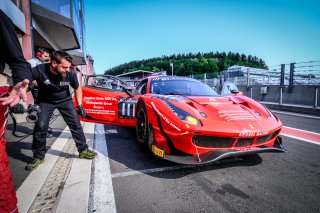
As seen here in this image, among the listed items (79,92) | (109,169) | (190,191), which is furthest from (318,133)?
(79,92)

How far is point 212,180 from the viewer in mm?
2326

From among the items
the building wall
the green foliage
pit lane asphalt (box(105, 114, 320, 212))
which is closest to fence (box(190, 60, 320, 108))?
pit lane asphalt (box(105, 114, 320, 212))

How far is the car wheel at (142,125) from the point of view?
10.1 ft

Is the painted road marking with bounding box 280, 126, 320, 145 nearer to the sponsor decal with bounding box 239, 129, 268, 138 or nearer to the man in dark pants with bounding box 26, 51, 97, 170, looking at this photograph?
the sponsor decal with bounding box 239, 129, 268, 138

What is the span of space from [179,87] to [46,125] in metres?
2.20

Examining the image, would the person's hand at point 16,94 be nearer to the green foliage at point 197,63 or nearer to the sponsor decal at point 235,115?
the sponsor decal at point 235,115

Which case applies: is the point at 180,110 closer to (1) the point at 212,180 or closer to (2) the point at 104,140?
(1) the point at 212,180

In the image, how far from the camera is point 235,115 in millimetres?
2705

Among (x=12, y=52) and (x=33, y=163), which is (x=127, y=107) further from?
(x=12, y=52)

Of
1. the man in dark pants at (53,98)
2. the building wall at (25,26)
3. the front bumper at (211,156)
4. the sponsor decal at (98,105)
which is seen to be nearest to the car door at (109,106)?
the sponsor decal at (98,105)

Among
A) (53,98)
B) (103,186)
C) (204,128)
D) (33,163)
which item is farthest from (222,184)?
(53,98)

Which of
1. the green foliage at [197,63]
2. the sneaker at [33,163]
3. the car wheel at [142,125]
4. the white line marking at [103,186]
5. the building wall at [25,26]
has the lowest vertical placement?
the white line marking at [103,186]

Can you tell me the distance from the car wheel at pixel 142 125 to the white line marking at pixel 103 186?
1.94 ft

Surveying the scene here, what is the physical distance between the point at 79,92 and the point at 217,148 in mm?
2214
